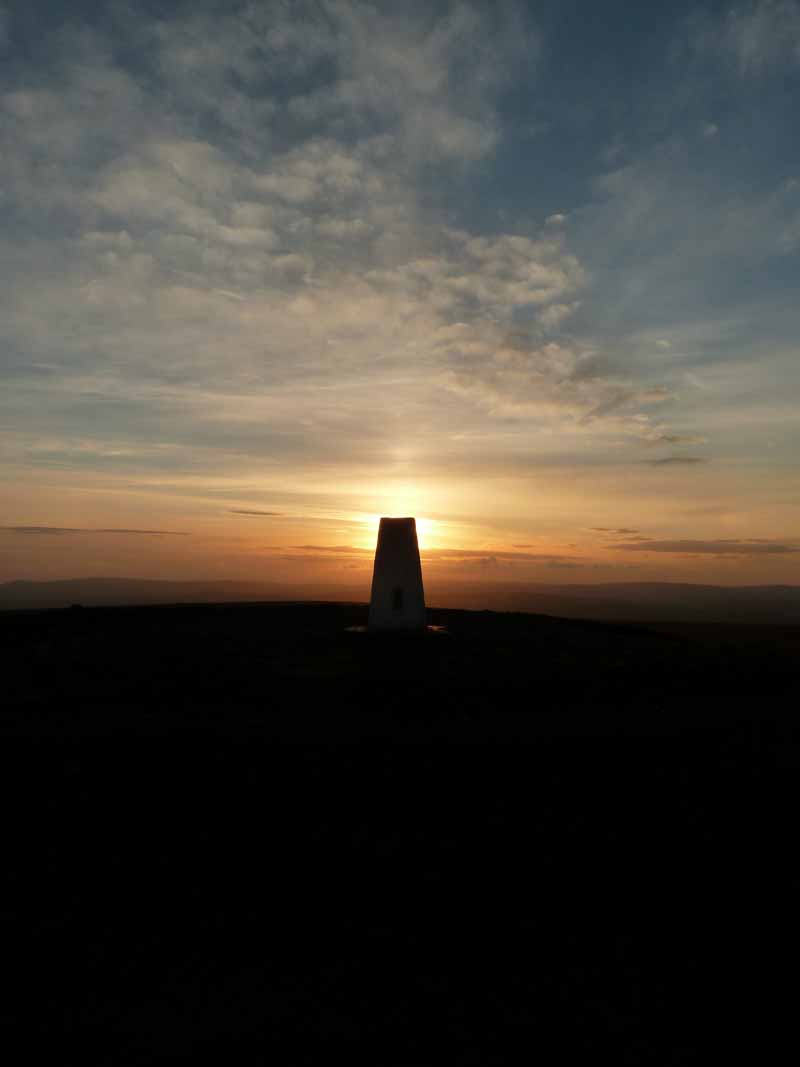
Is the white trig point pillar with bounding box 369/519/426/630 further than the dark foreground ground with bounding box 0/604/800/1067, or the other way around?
the white trig point pillar with bounding box 369/519/426/630

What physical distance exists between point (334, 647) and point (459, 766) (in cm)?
1088

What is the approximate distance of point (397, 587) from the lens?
2491 cm

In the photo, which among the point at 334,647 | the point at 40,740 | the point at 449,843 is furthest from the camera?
the point at 334,647

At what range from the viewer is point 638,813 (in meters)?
9.60

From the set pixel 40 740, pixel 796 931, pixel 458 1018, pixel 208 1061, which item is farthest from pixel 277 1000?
pixel 40 740

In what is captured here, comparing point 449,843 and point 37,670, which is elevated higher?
point 37,670

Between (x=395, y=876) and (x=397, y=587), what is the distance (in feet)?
55.7

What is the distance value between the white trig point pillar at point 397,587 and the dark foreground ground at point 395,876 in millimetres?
8677

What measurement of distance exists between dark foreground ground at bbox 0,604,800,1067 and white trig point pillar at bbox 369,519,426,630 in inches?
342

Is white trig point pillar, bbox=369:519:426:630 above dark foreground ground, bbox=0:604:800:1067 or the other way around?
above

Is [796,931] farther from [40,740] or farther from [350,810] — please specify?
[40,740]

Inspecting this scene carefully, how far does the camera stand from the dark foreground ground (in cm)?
573

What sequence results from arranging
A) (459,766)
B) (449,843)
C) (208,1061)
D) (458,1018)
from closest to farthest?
(208,1061) → (458,1018) → (449,843) → (459,766)

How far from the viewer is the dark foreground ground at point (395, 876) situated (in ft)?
18.8
